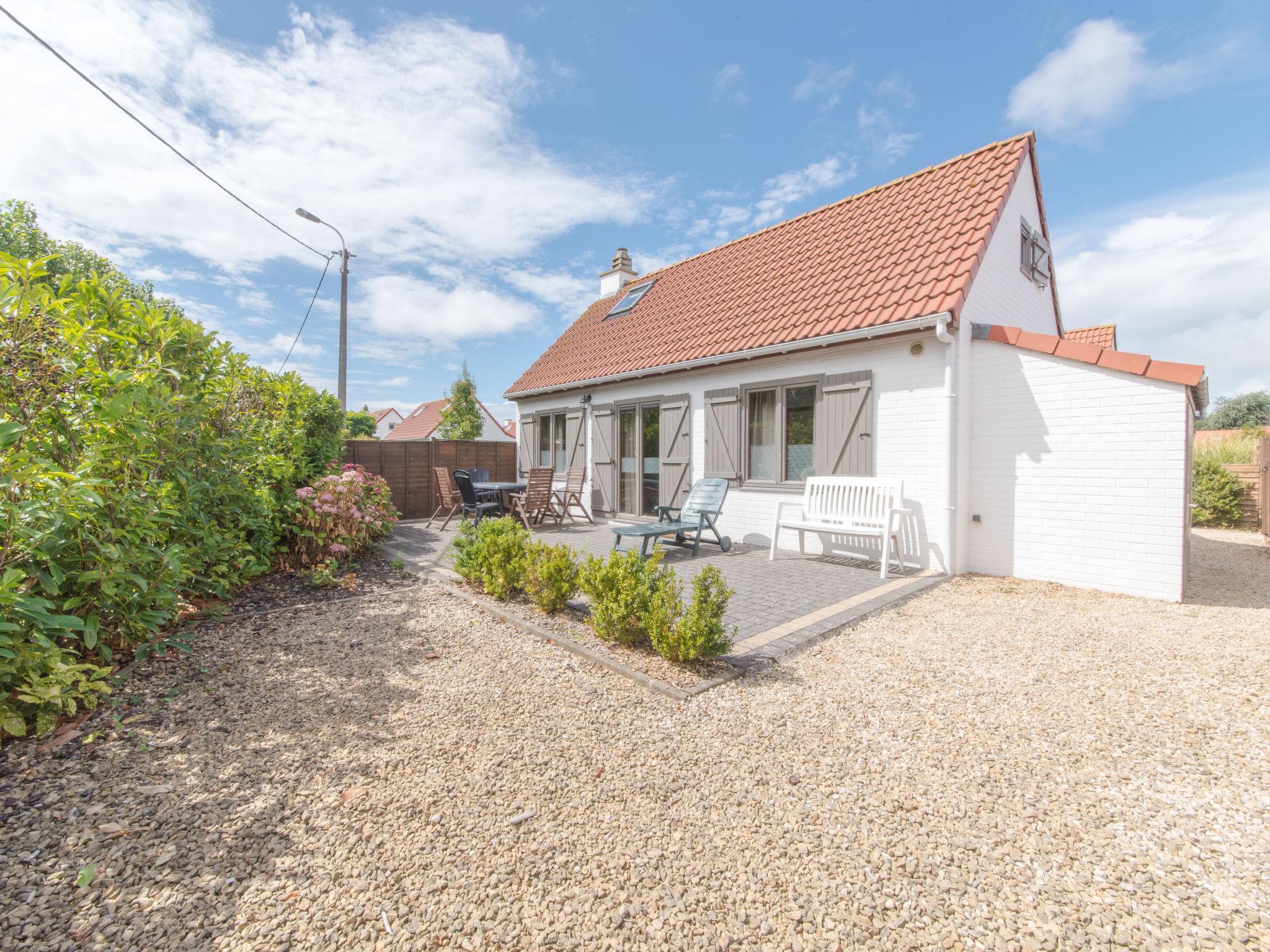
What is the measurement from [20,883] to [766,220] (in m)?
12.0

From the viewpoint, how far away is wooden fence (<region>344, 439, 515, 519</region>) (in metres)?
11.6

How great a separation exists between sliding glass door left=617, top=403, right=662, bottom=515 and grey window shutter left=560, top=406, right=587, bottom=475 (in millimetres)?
1091

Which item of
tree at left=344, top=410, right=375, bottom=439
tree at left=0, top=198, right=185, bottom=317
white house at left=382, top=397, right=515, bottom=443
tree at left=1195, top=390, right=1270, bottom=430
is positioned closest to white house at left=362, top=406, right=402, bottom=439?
white house at left=382, top=397, right=515, bottom=443

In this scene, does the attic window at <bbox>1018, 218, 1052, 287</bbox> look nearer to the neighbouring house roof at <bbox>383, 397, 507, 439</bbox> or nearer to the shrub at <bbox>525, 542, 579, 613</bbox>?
the shrub at <bbox>525, 542, 579, 613</bbox>

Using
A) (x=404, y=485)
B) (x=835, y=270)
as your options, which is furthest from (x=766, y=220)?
(x=404, y=485)

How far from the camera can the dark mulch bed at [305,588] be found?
475cm

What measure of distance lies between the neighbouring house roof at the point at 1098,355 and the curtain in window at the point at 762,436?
104 inches

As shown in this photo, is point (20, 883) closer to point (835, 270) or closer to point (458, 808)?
point (458, 808)

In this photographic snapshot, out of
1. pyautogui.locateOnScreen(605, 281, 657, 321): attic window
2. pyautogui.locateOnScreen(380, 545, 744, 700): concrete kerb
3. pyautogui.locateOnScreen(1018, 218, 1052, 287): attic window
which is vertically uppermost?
pyautogui.locateOnScreen(605, 281, 657, 321): attic window

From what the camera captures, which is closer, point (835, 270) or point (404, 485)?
point (835, 270)

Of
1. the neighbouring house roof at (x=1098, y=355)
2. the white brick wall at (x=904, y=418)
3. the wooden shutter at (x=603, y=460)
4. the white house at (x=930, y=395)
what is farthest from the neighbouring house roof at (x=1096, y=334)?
the wooden shutter at (x=603, y=460)

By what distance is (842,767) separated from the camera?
236cm

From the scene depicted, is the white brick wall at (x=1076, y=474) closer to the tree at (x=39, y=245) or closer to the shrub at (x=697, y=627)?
the shrub at (x=697, y=627)

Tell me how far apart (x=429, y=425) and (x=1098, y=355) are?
31.7 metres
